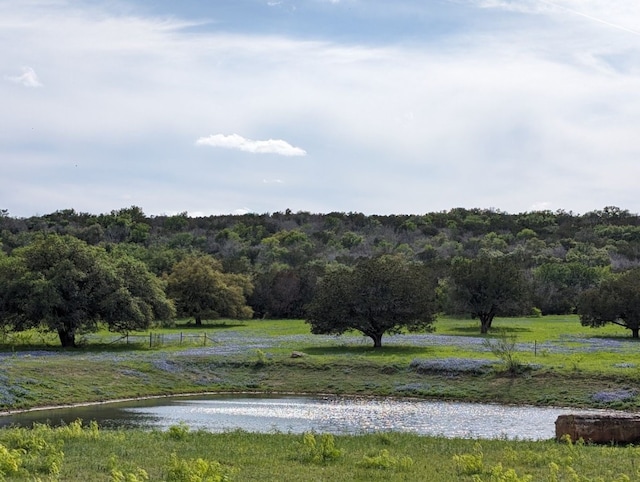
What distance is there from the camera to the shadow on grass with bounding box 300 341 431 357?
Result: 51.4m

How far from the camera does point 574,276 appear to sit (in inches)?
4326

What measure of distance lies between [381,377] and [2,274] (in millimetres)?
27478

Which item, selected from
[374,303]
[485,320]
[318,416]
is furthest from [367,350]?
[485,320]

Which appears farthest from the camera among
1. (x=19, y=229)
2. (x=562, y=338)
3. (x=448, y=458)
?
(x=19, y=229)

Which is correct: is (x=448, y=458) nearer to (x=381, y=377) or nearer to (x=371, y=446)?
(x=371, y=446)

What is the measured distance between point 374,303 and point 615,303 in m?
A: 22.0

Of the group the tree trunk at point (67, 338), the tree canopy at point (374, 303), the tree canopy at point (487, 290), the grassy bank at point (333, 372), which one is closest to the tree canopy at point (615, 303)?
the tree canopy at point (487, 290)

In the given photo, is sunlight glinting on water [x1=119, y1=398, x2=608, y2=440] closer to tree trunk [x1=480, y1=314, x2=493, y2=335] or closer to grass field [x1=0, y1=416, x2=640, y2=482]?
grass field [x1=0, y1=416, x2=640, y2=482]

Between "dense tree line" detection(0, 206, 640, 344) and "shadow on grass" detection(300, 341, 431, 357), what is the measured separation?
4.65 m

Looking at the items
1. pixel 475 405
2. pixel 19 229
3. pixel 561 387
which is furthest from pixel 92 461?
pixel 19 229

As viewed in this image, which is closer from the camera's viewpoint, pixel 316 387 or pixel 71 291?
pixel 316 387

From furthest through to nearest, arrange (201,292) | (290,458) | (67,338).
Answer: (201,292)
(67,338)
(290,458)

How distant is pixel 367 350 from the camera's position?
176 ft

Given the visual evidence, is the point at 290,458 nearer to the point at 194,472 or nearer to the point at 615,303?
the point at 194,472
